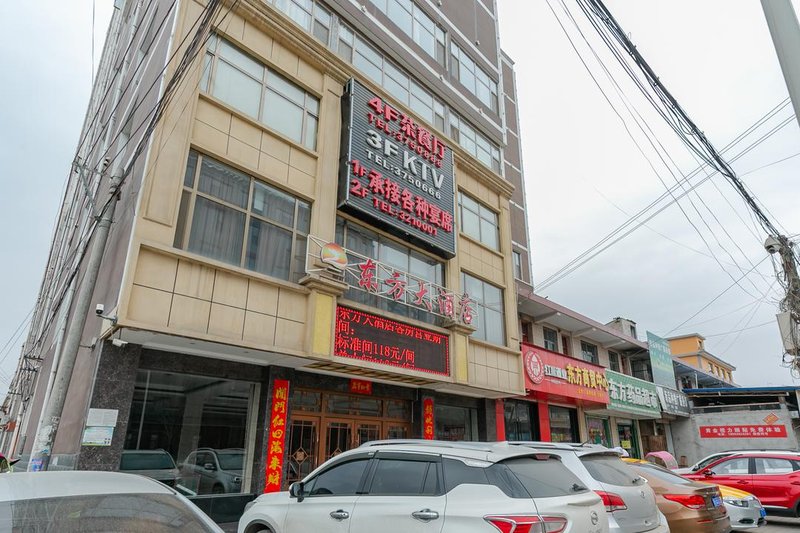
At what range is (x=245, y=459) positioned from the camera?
10.4m

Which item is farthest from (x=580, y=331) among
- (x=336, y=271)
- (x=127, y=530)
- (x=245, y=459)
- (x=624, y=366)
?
(x=127, y=530)

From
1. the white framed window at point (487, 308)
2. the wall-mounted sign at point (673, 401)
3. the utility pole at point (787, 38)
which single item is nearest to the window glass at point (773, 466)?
the white framed window at point (487, 308)

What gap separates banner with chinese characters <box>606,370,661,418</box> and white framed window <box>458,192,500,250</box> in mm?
8787

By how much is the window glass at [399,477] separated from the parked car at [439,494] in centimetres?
1

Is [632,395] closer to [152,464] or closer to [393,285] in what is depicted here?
[393,285]

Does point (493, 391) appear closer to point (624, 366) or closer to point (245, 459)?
point (245, 459)

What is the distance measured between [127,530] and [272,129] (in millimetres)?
9878

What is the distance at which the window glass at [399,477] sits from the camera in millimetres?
4965

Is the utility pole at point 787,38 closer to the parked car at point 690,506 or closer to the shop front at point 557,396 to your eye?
the parked car at point 690,506

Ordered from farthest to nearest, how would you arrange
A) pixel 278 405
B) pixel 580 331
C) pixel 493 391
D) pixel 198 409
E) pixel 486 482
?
1. pixel 580 331
2. pixel 493 391
3. pixel 278 405
4. pixel 198 409
5. pixel 486 482

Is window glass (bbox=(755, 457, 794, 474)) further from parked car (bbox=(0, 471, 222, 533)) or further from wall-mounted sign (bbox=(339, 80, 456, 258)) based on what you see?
parked car (bbox=(0, 471, 222, 533))

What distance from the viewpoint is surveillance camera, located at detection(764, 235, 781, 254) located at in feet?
41.8

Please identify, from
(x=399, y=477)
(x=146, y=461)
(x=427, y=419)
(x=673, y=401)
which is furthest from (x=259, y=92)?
(x=673, y=401)

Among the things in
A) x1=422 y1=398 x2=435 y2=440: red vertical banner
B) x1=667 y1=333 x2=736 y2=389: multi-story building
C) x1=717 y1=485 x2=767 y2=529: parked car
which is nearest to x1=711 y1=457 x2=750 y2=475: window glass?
x1=717 y1=485 x2=767 y2=529: parked car
